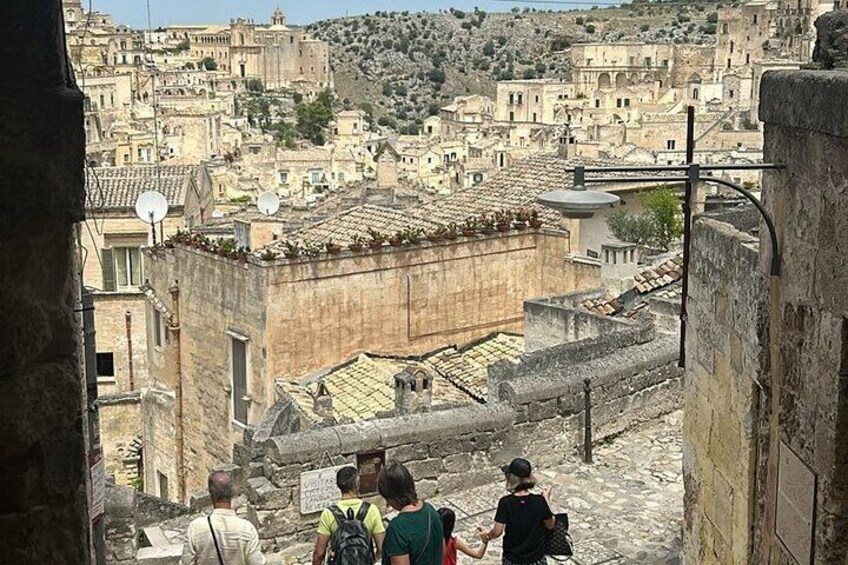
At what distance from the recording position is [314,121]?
122 metres

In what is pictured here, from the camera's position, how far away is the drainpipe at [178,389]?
1505 centimetres

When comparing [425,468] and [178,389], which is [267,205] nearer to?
[178,389]

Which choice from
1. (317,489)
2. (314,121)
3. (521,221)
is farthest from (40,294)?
(314,121)

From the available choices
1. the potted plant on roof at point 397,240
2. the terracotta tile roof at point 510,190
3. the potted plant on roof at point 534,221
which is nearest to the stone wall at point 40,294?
the potted plant on roof at point 397,240

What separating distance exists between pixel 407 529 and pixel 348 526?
1.27 ft

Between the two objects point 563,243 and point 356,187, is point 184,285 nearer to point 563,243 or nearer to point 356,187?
point 563,243

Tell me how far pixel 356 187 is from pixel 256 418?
3217cm

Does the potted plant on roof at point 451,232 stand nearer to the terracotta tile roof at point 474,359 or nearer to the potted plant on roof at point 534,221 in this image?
the potted plant on roof at point 534,221

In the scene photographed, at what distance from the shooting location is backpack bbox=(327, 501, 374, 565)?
17.8ft

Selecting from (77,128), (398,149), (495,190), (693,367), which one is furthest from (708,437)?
(398,149)

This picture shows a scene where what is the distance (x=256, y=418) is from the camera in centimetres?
1359

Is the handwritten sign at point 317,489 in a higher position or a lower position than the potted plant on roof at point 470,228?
lower

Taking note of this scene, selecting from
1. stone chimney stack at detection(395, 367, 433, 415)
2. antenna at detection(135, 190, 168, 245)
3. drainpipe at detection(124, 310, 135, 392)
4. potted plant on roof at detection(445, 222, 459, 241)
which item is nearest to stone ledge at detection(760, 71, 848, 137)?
stone chimney stack at detection(395, 367, 433, 415)

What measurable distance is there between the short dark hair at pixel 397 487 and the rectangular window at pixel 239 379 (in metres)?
8.52
